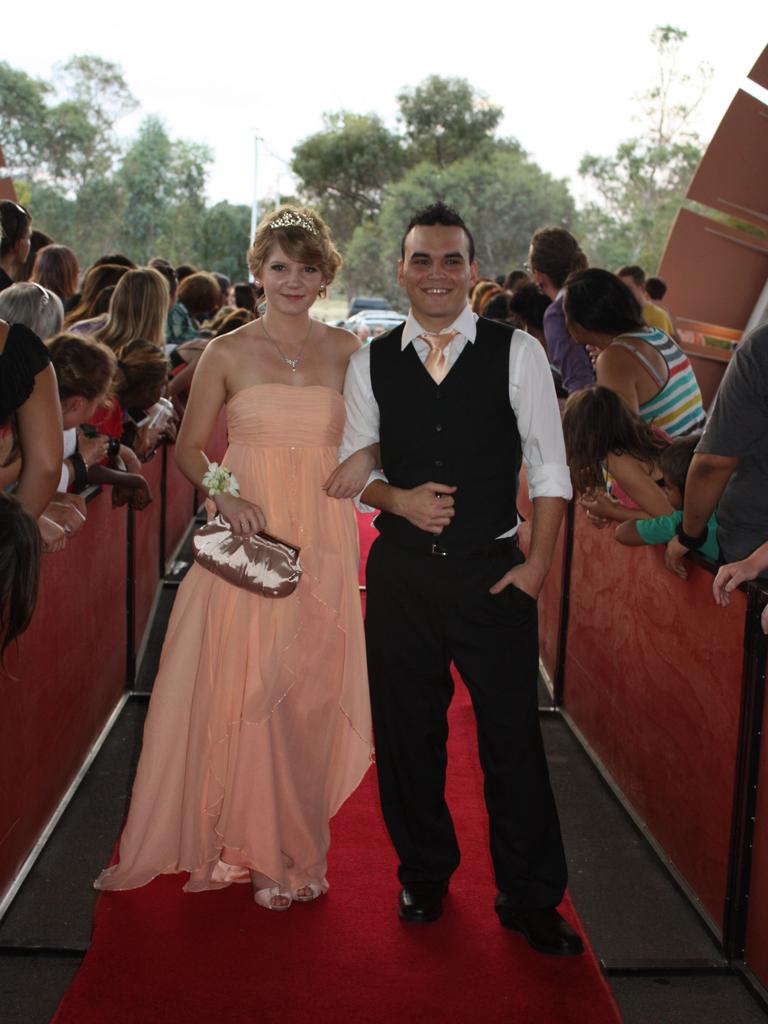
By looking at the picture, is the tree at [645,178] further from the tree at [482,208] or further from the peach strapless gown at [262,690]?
the peach strapless gown at [262,690]

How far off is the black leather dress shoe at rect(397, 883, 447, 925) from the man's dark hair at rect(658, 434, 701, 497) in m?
1.67

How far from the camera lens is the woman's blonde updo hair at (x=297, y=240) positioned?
369 centimetres

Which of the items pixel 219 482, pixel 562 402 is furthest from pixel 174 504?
pixel 219 482

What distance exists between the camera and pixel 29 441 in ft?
11.5

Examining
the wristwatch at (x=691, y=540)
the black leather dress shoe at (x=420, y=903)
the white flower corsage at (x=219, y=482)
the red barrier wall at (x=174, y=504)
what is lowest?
the black leather dress shoe at (x=420, y=903)

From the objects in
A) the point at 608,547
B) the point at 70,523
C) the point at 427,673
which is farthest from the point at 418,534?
the point at 608,547

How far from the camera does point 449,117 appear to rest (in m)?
60.0

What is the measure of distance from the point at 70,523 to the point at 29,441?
0.75 meters

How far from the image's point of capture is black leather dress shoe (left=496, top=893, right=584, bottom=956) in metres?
3.56

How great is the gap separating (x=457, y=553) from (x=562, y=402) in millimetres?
3867

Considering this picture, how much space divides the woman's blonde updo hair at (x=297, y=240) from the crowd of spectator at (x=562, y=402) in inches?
29.7

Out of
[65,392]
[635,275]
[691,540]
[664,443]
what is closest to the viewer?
[691,540]

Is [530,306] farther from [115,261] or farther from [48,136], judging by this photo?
[48,136]

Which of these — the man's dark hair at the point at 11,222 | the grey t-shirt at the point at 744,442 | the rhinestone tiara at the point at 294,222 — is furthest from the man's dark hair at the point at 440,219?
the man's dark hair at the point at 11,222
